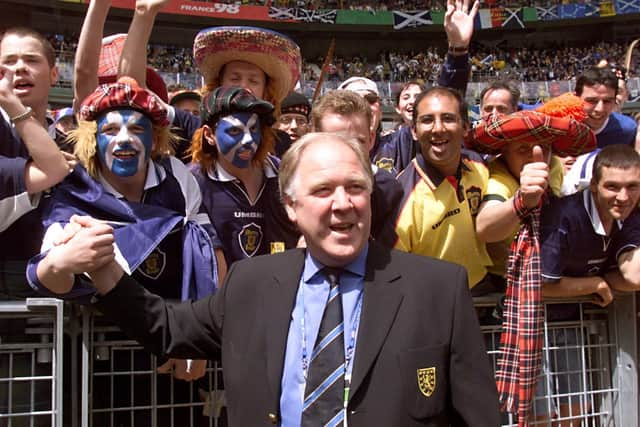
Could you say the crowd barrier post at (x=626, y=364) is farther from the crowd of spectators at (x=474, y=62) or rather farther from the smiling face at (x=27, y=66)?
the crowd of spectators at (x=474, y=62)

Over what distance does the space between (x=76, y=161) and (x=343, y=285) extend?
1218 mm

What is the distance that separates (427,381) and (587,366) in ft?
4.94

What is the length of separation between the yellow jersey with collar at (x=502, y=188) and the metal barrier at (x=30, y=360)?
1.91 m

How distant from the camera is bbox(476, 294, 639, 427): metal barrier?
2781mm

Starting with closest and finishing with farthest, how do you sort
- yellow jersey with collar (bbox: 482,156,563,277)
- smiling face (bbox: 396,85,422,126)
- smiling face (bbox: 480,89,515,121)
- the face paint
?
1. the face paint
2. yellow jersey with collar (bbox: 482,156,563,277)
3. smiling face (bbox: 480,89,515,121)
4. smiling face (bbox: 396,85,422,126)

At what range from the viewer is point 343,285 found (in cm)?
187

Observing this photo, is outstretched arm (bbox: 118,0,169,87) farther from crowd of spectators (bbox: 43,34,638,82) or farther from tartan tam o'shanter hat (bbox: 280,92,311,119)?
crowd of spectators (bbox: 43,34,638,82)

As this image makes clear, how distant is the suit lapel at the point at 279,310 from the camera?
1.77 m

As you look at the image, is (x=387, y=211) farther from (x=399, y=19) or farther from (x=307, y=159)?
(x=399, y=19)

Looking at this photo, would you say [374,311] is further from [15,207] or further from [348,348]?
[15,207]

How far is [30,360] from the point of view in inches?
87.6

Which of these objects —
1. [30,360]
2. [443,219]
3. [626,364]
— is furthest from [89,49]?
[626,364]

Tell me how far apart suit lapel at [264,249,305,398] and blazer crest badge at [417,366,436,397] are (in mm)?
372

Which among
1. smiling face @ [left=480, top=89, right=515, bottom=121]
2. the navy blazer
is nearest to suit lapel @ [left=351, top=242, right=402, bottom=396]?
the navy blazer
